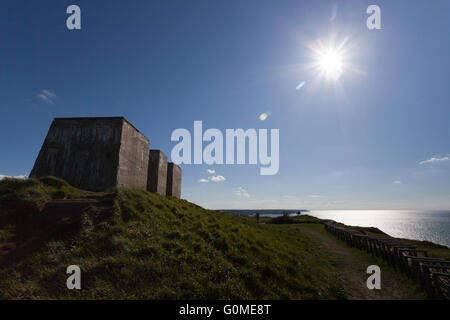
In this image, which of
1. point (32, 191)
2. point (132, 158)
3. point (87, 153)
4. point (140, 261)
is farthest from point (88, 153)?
point (140, 261)

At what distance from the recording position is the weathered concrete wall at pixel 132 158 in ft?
47.0

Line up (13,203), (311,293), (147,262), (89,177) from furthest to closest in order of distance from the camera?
(89,177)
(13,203)
(311,293)
(147,262)

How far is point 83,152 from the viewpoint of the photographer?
13.8 meters

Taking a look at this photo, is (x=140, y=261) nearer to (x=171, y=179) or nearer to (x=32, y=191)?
(x=32, y=191)

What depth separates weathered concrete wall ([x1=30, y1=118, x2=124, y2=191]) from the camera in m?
13.4

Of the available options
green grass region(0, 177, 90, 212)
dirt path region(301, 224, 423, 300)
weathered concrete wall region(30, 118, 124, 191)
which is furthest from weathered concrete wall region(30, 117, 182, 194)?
dirt path region(301, 224, 423, 300)

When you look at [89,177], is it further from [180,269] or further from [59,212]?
[180,269]

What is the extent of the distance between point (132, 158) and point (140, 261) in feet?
37.7

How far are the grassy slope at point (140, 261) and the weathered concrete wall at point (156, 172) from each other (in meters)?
11.5

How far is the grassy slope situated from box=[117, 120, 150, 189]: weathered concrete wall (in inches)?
175

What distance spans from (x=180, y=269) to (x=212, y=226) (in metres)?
4.85
